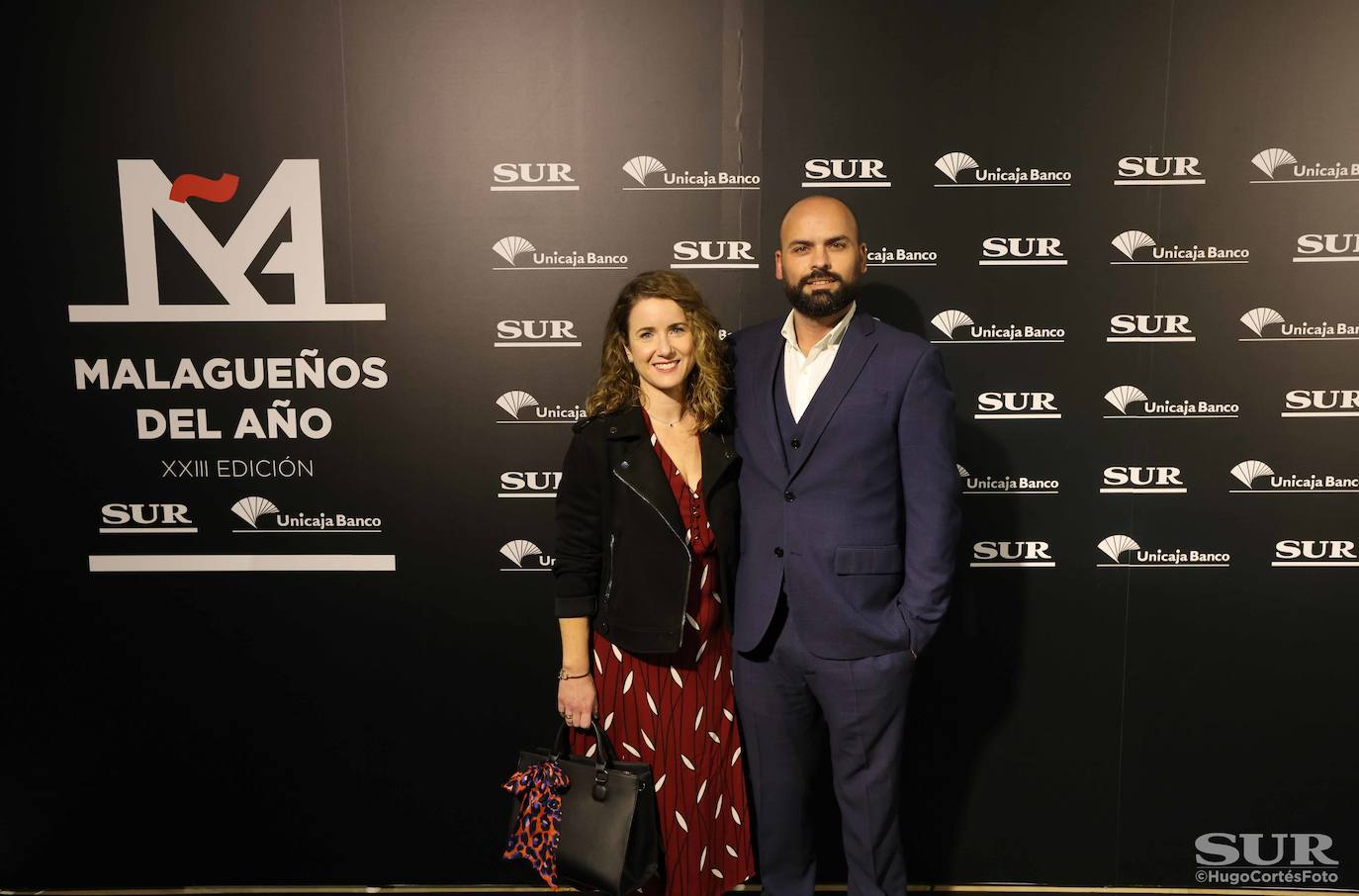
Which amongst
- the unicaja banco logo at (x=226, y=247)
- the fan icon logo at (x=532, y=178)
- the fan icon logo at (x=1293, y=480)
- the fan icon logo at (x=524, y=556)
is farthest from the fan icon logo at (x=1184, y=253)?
the unicaja banco logo at (x=226, y=247)

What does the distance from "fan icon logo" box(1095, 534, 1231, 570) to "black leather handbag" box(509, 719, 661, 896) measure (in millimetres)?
1503

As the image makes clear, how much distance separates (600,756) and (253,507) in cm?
131

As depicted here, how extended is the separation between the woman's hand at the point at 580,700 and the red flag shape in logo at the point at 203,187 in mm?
1666

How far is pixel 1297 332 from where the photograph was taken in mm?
2518

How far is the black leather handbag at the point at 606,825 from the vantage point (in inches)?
80.4

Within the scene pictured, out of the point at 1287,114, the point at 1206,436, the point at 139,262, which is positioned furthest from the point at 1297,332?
the point at 139,262

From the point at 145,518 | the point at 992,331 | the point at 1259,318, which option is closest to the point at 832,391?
the point at 992,331

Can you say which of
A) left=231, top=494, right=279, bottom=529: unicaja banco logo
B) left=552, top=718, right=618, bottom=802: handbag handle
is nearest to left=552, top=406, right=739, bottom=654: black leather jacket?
left=552, top=718, right=618, bottom=802: handbag handle

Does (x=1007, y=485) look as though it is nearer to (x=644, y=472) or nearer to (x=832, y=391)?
(x=832, y=391)

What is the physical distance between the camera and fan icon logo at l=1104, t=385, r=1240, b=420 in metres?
2.55

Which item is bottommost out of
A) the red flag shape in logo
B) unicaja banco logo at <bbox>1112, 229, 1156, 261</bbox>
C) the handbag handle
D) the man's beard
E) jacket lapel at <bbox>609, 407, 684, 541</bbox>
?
the handbag handle

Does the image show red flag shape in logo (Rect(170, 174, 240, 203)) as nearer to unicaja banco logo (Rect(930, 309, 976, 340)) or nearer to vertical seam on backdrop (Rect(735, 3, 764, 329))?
vertical seam on backdrop (Rect(735, 3, 764, 329))

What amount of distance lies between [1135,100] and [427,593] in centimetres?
245

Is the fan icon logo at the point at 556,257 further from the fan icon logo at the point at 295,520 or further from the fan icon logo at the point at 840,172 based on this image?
the fan icon logo at the point at 295,520
